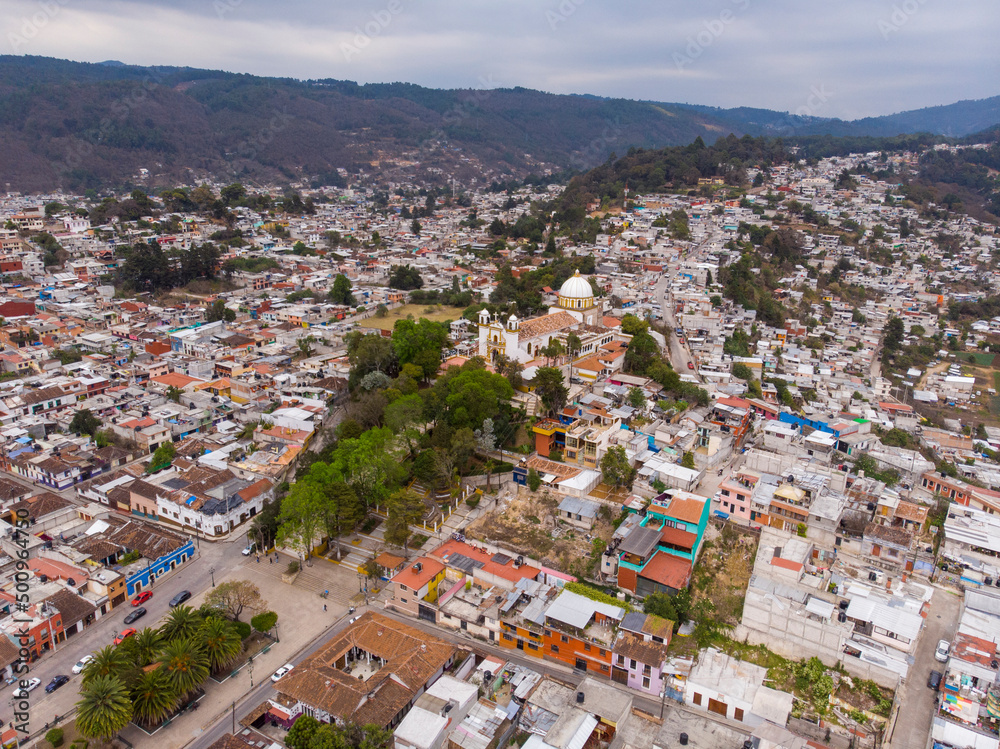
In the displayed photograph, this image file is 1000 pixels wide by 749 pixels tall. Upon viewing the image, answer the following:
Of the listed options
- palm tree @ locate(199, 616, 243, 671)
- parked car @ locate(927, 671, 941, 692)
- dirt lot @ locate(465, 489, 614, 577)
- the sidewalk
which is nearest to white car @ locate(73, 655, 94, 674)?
the sidewalk

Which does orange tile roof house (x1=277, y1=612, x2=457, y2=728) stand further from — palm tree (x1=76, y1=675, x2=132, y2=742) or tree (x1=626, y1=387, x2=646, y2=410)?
tree (x1=626, y1=387, x2=646, y2=410)

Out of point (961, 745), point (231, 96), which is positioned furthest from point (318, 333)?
point (231, 96)

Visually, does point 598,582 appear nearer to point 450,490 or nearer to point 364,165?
point 450,490

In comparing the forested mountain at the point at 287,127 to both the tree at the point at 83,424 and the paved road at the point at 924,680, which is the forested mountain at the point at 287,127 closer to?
the tree at the point at 83,424

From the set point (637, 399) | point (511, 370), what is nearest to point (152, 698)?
point (511, 370)

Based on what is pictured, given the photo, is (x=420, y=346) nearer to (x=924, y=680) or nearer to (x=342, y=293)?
(x=342, y=293)

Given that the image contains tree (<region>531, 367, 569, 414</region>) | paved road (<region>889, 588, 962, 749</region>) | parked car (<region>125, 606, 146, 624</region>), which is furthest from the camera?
tree (<region>531, 367, 569, 414</region>)
